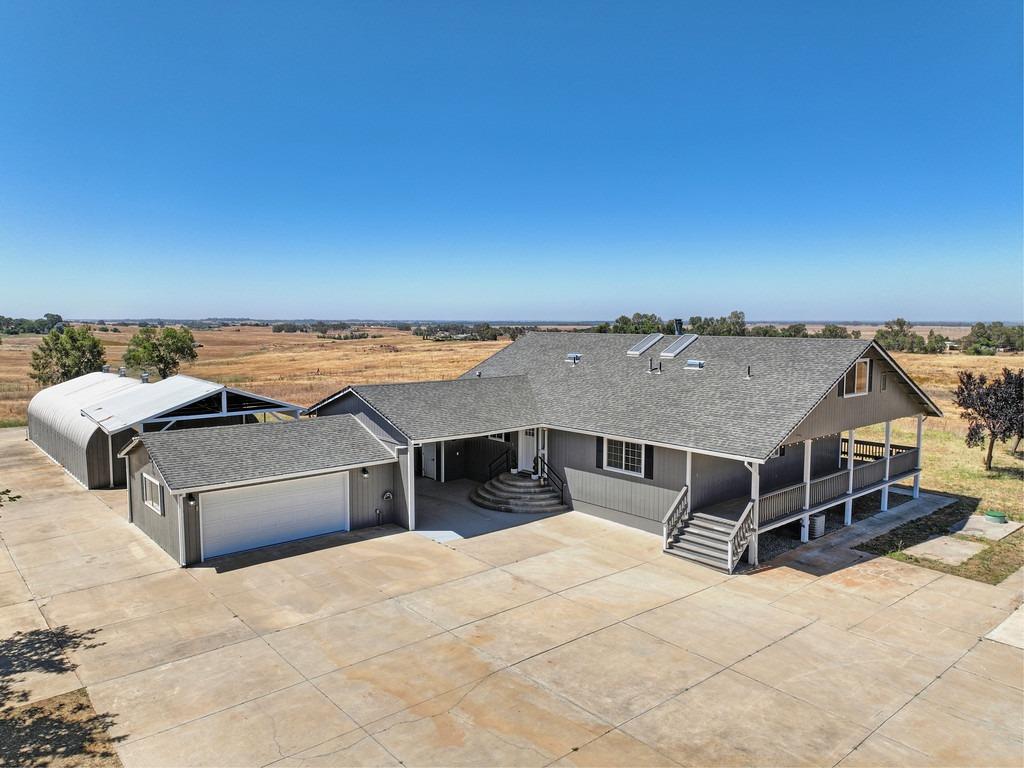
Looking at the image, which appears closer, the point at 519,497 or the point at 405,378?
the point at 519,497

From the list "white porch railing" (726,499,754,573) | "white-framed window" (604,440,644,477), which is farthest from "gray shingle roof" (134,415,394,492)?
"white porch railing" (726,499,754,573)

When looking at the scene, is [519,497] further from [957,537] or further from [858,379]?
[957,537]

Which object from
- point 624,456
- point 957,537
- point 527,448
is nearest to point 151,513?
point 527,448

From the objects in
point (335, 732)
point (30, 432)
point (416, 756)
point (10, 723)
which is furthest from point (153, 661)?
point (30, 432)

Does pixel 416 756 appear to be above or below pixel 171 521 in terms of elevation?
below

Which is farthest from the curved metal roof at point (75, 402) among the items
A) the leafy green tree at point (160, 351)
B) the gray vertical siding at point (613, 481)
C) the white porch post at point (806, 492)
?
the white porch post at point (806, 492)

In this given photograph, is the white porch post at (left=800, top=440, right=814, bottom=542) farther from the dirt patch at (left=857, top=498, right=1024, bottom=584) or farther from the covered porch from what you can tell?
the dirt patch at (left=857, top=498, right=1024, bottom=584)

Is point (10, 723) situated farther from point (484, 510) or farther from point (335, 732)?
point (484, 510)
